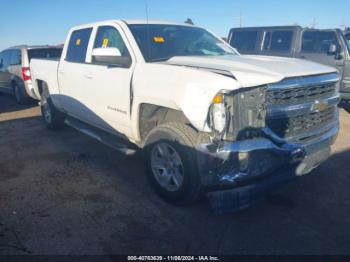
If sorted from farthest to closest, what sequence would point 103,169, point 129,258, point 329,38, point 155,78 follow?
point 329,38 < point 103,169 < point 155,78 < point 129,258

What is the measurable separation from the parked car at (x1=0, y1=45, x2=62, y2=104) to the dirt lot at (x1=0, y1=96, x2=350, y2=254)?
5036 mm

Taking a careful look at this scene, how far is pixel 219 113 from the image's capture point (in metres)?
2.77

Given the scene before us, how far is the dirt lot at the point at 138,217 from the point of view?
2.84 meters

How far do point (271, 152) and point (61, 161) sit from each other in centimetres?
345

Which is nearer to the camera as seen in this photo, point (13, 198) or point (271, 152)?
point (271, 152)

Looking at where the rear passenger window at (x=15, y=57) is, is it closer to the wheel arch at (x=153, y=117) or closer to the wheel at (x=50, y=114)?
the wheel at (x=50, y=114)

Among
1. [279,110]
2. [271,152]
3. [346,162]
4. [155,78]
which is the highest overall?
[155,78]

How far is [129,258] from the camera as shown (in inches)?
106

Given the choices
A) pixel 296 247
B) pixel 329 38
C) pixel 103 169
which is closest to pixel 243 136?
pixel 296 247

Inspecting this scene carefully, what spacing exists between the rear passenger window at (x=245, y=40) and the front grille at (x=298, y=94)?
6.07 m

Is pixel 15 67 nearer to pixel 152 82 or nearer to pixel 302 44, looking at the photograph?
pixel 152 82

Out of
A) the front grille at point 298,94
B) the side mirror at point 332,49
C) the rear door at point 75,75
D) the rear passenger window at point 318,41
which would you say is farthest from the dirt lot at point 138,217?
the rear passenger window at point 318,41

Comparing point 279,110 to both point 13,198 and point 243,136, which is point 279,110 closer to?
point 243,136

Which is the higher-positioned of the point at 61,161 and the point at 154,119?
the point at 154,119
